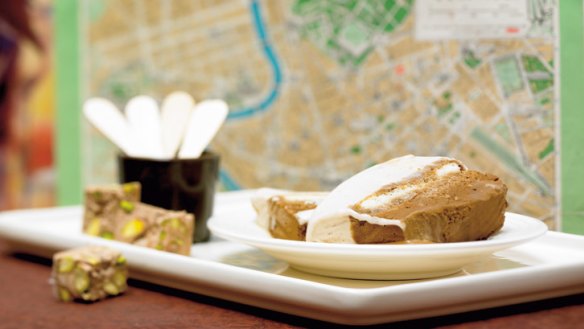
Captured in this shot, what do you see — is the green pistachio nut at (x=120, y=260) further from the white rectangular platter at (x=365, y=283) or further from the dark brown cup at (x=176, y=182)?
the dark brown cup at (x=176, y=182)

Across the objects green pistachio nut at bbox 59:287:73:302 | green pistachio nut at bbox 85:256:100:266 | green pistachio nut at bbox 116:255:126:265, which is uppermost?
green pistachio nut at bbox 85:256:100:266

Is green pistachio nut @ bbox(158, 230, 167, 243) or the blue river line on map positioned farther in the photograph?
the blue river line on map

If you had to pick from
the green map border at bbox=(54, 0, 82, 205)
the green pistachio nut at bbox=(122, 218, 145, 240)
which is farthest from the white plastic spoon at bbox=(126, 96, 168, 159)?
the green map border at bbox=(54, 0, 82, 205)

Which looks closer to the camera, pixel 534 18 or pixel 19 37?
pixel 534 18

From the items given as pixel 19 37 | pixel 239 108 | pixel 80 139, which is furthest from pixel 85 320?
pixel 19 37

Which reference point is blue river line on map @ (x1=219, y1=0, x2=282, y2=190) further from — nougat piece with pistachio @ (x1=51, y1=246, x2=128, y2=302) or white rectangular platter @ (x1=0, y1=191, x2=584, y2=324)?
nougat piece with pistachio @ (x1=51, y1=246, x2=128, y2=302)

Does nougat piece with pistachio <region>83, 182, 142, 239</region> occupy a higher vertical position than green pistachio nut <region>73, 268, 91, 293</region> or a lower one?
higher

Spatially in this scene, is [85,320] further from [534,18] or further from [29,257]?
[534,18]

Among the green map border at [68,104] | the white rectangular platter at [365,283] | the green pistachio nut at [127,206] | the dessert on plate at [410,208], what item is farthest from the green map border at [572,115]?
the green map border at [68,104]

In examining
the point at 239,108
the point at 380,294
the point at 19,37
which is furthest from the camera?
the point at 19,37
